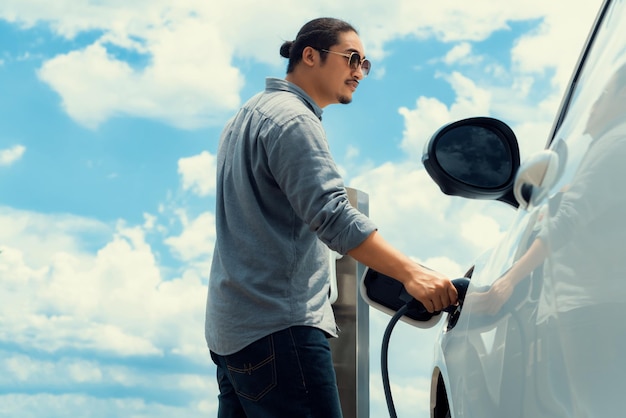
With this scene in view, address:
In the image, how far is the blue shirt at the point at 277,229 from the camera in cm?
225

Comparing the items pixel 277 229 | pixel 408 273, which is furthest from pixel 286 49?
pixel 408 273

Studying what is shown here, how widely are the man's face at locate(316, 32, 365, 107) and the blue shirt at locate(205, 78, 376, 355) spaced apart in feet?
0.75

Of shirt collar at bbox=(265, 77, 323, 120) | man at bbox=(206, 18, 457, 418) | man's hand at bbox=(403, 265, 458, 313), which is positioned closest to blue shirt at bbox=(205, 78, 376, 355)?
man at bbox=(206, 18, 457, 418)

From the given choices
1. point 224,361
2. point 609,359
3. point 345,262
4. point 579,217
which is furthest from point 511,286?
point 345,262

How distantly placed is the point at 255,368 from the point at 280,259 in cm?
31

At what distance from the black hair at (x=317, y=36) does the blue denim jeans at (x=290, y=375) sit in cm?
97

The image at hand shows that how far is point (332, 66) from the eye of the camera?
277 centimetres

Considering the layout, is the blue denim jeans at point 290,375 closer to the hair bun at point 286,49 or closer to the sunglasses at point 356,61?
the sunglasses at point 356,61

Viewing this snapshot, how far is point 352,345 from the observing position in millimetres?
3453

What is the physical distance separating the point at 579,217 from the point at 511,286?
0.28 metres

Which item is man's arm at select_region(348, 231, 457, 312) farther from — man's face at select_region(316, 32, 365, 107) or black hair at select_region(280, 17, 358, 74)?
black hair at select_region(280, 17, 358, 74)

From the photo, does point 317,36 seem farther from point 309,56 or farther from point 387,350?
point 387,350

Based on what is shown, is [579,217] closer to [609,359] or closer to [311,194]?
[609,359]

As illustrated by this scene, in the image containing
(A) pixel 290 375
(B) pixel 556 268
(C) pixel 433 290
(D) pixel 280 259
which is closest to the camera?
(B) pixel 556 268
